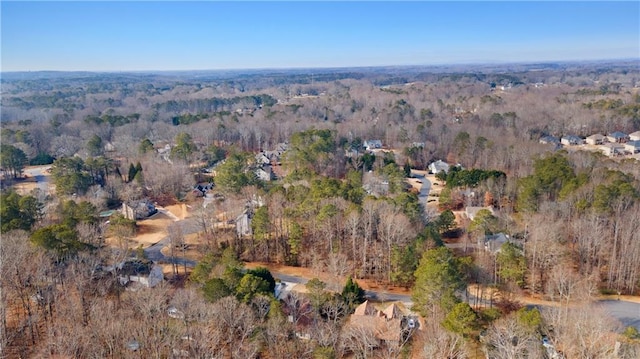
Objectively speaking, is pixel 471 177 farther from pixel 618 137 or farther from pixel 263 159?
pixel 618 137

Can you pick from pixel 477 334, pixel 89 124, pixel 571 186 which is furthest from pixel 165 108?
pixel 477 334

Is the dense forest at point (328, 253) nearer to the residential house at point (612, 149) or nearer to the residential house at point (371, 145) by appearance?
the residential house at point (371, 145)

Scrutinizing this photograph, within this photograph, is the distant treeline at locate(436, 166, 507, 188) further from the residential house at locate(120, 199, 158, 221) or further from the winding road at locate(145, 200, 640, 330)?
the residential house at locate(120, 199, 158, 221)

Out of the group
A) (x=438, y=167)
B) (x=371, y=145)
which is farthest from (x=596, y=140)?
(x=371, y=145)

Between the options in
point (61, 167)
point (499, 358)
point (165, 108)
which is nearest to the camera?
point (499, 358)

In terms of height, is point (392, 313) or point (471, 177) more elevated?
point (471, 177)

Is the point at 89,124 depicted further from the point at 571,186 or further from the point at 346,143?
the point at 571,186
